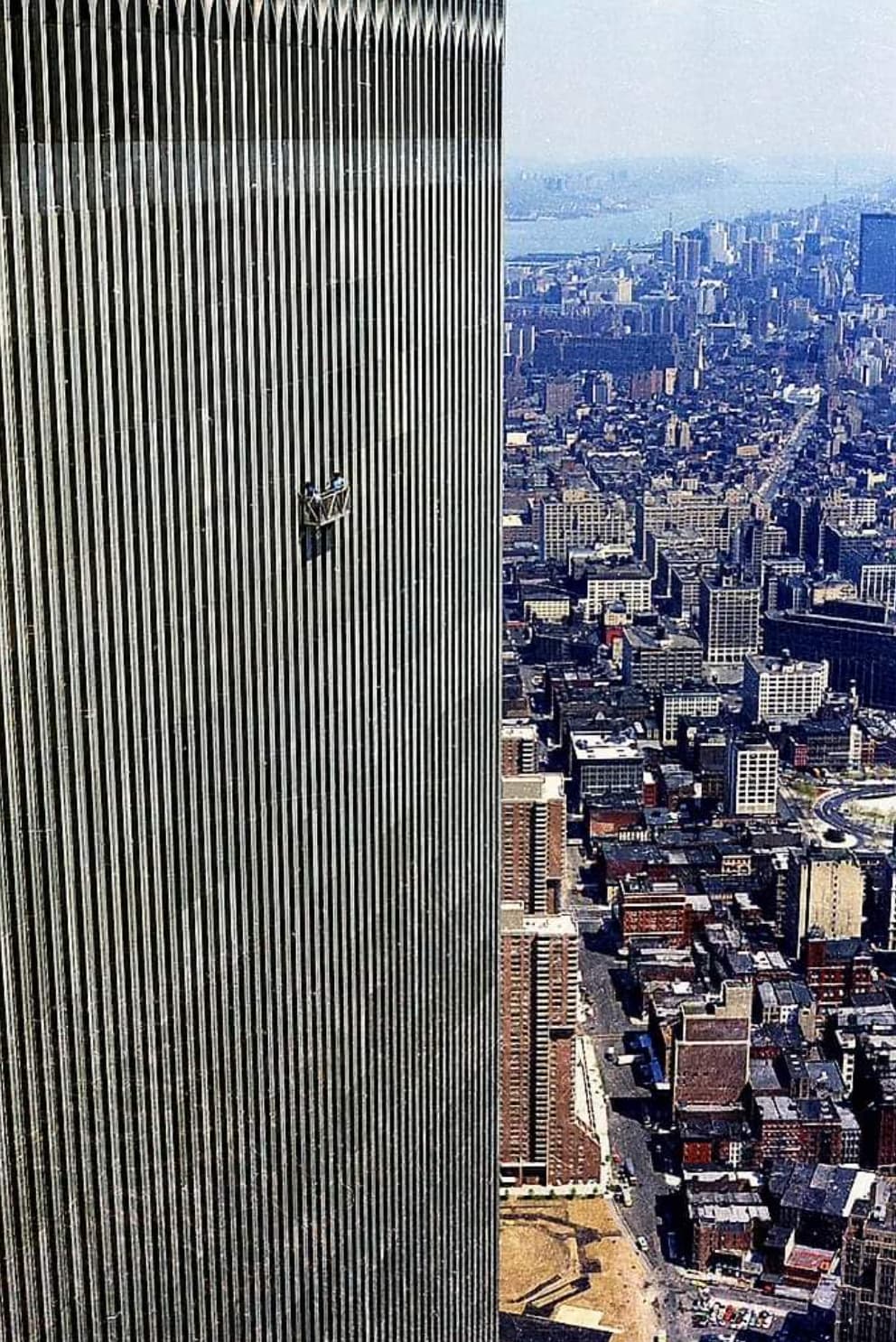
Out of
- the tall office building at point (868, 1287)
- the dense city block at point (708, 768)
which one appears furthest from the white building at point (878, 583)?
the tall office building at point (868, 1287)

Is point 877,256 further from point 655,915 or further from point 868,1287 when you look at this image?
point 868,1287

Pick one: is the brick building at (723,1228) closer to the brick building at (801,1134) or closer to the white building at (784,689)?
the brick building at (801,1134)

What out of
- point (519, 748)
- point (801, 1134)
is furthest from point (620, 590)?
point (801, 1134)

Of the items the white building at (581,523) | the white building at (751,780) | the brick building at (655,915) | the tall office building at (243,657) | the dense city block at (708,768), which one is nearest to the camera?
the tall office building at (243,657)

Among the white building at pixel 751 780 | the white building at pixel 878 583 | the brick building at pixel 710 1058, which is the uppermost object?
the white building at pixel 878 583

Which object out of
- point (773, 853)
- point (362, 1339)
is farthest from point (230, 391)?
point (773, 853)

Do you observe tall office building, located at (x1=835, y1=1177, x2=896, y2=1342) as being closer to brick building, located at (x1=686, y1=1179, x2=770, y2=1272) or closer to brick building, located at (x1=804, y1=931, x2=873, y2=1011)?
brick building, located at (x1=686, y1=1179, x2=770, y2=1272)
